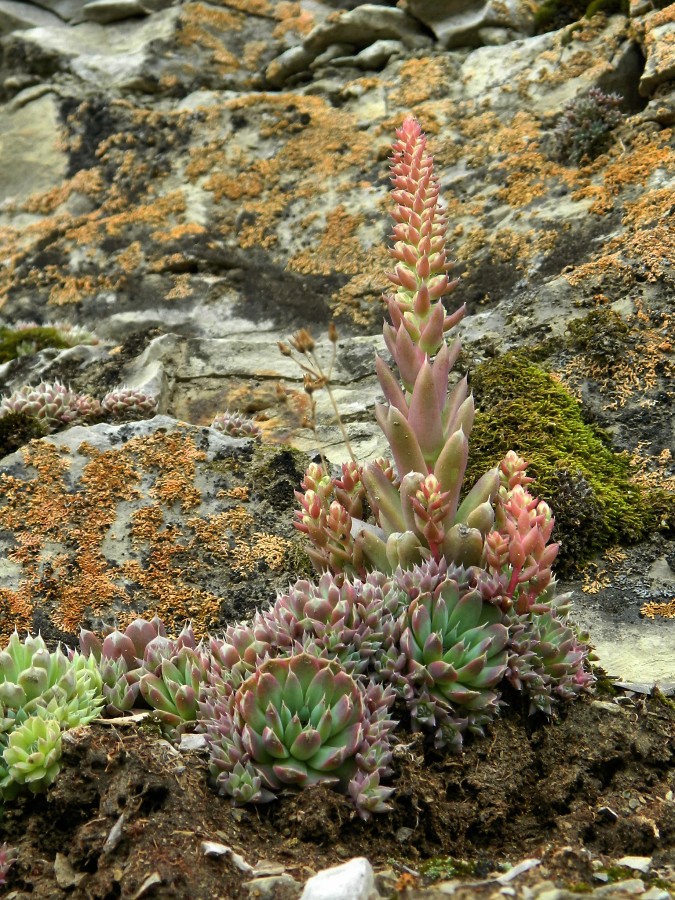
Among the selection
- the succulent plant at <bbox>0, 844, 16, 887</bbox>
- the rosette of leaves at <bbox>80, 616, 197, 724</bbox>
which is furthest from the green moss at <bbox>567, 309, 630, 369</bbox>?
the succulent plant at <bbox>0, 844, 16, 887</bbox>

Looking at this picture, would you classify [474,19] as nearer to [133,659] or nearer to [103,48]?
[103,48]

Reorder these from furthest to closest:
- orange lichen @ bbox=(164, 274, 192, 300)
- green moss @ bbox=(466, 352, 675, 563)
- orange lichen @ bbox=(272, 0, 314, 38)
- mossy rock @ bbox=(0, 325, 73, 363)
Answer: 1. orange lichen @ bbox=(272, 0, 314, 38)
2. orange lichen @ bbox=(164, 274, 192, 300)
3. mossy rock @ bbox=(0, 325, 73, 363)
4. green moss @ bbox=(466, 352, 675, 563)

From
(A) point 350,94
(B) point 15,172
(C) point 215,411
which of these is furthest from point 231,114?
(C) point 215,411

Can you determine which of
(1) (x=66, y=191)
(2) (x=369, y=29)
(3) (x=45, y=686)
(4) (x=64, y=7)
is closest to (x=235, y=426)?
(3) (x=45, y=686)

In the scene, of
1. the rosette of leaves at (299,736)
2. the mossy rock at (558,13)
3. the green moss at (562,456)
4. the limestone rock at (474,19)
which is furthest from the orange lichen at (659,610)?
the limestone rock at (474,19)

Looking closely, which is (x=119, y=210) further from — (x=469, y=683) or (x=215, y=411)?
(x=469, y=683)

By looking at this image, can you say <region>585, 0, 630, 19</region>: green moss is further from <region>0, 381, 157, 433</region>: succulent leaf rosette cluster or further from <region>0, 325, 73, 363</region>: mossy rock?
<region>0, 325, 73, 363</region>: mossy rock
